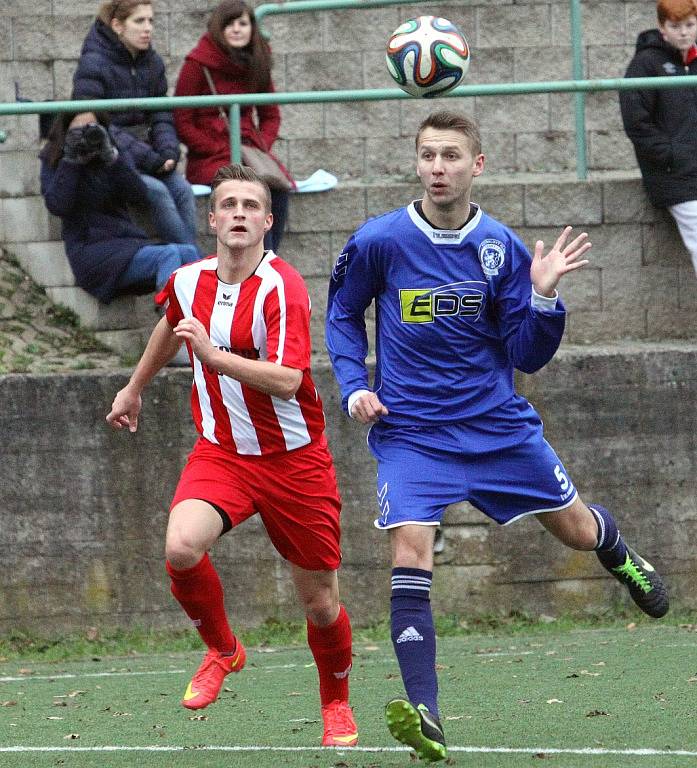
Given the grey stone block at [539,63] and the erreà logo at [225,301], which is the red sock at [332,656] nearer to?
the erreà logo at [225,301]

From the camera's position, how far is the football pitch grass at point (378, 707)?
5.61 meters

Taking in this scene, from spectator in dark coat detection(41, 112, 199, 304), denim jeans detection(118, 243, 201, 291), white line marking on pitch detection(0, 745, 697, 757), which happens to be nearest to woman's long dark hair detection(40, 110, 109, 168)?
spectator in dark coat detection(41, 112, 199, 304)

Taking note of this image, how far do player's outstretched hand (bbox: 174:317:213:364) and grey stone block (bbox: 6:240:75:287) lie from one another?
495cm

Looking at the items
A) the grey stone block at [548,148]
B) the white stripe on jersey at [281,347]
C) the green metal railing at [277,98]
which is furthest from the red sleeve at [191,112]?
the white stripe on jersey at [281,347]

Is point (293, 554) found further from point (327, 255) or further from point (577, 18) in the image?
point (577, 18)

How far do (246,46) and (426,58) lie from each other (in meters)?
2.93

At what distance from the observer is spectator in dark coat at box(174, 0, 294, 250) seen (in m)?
9.86

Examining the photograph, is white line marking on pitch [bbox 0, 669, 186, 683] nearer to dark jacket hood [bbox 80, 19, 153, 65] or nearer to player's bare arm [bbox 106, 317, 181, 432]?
player's bare arm [bbox 106, 317, 181, 432]

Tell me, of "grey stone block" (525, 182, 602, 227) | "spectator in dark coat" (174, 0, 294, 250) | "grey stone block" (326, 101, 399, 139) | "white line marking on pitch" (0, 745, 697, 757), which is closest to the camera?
"white line marking on pitch" (0, 745, 697, 757)

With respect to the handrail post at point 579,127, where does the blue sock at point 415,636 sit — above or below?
below

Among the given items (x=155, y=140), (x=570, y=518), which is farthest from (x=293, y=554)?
(x=155, y=140)

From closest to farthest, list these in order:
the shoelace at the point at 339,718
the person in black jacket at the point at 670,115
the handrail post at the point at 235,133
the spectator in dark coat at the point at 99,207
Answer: the shoelace at the point at 339,718 < the spectator in dark coat at the point at 99,207 < the handrail post at the point at 235,133 < the person in black jacket at the point at 670,115

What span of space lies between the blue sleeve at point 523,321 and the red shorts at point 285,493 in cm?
94

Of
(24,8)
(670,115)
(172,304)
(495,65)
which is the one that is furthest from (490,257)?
(24,8)
